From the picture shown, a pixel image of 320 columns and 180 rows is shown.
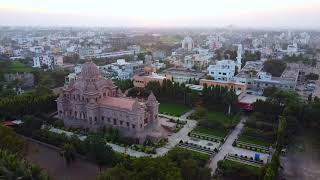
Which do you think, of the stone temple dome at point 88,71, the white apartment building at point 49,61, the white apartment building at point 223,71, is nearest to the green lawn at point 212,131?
the stone temple dome at point 88,71

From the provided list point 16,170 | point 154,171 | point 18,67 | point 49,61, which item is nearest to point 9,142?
point 16,170

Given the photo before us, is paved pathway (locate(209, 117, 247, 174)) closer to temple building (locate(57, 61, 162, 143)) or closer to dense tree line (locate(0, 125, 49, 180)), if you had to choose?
temple building (locate(57, 61, 162, 143))

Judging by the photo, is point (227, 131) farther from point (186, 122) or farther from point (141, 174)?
point (141, 174)

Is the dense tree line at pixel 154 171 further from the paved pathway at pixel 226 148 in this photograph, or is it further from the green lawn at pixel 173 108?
the green lawn at pixel 173 108

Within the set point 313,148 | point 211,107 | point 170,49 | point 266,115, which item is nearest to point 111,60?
point 170,49

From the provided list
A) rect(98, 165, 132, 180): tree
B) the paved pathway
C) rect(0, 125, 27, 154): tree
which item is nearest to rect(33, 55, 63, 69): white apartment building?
rect(0, 125, 27, 154): tree

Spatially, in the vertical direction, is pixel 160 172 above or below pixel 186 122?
above
